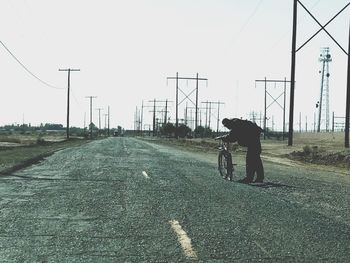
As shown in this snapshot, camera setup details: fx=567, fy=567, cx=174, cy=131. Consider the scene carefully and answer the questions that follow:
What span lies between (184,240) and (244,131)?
8.90 meters

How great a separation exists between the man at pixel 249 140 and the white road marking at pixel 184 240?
719 centimetres

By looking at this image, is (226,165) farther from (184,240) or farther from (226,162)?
(184,240)

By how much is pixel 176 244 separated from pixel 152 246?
0.32 metres

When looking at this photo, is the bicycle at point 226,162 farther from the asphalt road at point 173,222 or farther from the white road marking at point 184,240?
the white road marking at point 184,240

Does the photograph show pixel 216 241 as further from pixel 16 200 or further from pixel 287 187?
pixel 287 187

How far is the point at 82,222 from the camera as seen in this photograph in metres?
8.96

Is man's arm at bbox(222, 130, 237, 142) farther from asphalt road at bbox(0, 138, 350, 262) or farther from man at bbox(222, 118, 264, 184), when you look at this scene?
asphalt road at bbox(0, 138, 350, 262)

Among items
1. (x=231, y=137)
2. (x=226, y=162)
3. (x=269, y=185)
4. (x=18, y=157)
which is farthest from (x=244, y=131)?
(x=18, y=157)

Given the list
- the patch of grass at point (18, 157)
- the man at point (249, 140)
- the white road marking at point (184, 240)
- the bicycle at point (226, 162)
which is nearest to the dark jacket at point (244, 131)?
the man at point (249, 140)

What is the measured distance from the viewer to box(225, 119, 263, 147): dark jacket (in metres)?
16.0

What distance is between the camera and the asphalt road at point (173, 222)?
6746 mm

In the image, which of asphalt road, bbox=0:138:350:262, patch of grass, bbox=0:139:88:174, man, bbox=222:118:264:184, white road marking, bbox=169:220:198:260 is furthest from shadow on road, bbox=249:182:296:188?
patch of grass, bbox=0:139:88:174

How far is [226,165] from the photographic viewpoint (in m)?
16.9

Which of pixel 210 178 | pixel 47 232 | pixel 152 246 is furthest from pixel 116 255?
pixel 210 178
